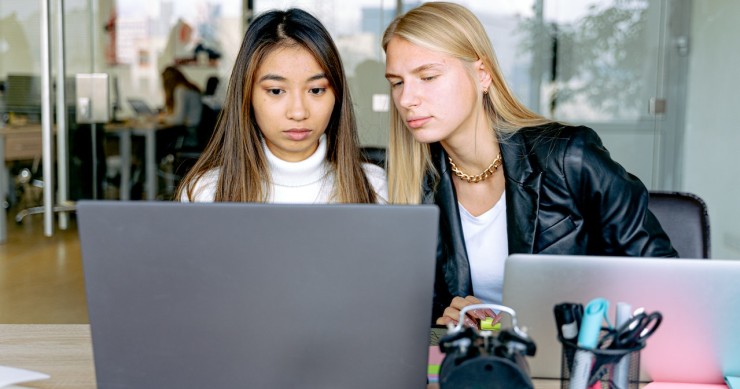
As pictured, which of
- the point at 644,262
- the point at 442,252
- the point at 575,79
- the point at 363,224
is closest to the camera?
the point at 363,224

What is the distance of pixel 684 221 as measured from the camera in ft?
Answer: 5.90

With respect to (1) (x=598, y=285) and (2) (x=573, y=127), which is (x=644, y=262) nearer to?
(1) (x=598, y=285)

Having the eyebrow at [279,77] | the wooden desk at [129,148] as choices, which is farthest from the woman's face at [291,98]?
the wooden desk at [129,148]

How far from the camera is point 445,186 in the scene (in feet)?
5.99

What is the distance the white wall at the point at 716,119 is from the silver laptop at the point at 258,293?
4.04 m

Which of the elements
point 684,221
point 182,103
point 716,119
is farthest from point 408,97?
point 182,103

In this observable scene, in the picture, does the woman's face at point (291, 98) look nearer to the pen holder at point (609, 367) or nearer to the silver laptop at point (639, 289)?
the silver laptop at point (639, 289)

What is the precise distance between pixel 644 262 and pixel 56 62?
552 cm

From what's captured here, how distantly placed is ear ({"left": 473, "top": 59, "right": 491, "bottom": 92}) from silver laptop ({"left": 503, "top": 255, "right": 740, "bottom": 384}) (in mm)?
825

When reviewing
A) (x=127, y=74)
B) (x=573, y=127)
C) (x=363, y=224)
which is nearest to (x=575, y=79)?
(x=573, y=127)

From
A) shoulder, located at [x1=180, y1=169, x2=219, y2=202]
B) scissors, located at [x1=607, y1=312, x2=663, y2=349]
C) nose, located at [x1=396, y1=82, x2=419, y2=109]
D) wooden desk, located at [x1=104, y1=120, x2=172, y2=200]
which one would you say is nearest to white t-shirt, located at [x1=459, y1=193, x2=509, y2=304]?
nose, located at [x1=396, y1=82, x2=419, y2=109]

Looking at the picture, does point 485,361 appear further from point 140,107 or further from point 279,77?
point 140,107

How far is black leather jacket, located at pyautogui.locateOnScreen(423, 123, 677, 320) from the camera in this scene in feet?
5.78

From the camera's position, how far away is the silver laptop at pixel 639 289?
41.0 inches
